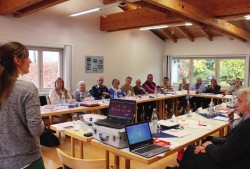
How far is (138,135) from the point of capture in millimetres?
2078

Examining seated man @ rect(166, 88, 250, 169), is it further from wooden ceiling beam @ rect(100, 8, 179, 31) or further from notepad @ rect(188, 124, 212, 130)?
wooden ceiling beam @ rect(100, 8, 179, 31)

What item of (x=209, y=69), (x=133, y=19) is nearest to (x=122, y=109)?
(x=133, y=19)

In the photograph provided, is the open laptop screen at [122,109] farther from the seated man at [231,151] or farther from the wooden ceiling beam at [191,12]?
the wooden ceiling beam at [191,12]

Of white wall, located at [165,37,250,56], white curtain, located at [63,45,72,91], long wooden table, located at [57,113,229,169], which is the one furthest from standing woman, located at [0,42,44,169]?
white wall, located at [165,37,250,56]

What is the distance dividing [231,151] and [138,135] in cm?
75

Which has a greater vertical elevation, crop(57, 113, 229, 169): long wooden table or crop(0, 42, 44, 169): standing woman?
crop(0, 42, 44, 169): standing woman

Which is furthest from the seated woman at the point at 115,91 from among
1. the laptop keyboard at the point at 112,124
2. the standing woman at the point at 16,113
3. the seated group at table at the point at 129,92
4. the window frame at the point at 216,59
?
the standing woman at the point at 16,113

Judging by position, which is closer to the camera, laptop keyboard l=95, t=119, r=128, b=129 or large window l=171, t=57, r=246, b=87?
laptop keyboard l=95, t=119, r=128, b=129

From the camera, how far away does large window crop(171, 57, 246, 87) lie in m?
8.72

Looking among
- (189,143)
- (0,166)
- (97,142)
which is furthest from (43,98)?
(0,166)

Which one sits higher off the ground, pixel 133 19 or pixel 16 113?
pixel 133 19

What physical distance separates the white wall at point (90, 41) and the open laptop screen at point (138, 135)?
4.66 meters

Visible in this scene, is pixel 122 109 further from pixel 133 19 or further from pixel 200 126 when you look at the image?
pixel 133 19

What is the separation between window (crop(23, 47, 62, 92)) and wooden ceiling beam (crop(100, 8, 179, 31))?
1704mm
